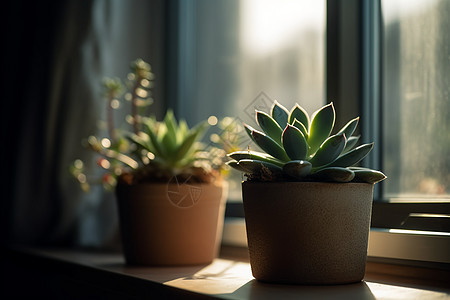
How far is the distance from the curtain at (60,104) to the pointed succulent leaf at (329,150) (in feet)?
2.66

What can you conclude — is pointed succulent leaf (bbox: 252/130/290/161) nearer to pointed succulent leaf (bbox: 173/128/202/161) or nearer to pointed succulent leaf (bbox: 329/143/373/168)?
pointed succulent leaf (bbox: 329/143/373/168)

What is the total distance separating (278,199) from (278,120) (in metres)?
0.14

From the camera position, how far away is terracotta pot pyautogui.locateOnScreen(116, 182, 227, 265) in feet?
3.75

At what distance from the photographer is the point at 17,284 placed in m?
1.70

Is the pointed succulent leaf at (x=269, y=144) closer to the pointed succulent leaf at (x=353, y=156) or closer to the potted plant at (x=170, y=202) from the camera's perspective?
the pointed succulent leaf at (x=353, y=156)

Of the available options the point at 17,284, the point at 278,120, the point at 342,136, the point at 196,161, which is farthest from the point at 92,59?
the point at 342,136

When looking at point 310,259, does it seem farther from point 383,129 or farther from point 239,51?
point 239,51

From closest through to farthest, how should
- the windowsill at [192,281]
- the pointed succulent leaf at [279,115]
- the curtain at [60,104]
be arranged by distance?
the windowsill at [192,281] < the pointed succulent leaf at [279,115] < the curtain at [60,104]

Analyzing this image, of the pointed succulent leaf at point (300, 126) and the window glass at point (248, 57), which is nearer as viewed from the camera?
the pointed succulent leaf at point (300, 126)

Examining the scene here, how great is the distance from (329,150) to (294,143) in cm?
5

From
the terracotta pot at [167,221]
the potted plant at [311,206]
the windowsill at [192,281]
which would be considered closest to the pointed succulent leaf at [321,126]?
the potted plant at [311,206]

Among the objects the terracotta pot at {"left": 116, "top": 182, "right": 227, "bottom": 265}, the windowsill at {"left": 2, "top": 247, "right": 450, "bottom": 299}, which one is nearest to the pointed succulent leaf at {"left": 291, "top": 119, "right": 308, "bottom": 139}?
the windowsill at {"left": 2, "top": 247, "right": 450, "bottom": 299}

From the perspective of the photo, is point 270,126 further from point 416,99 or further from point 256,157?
point 416,99

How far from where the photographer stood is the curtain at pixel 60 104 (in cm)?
159
